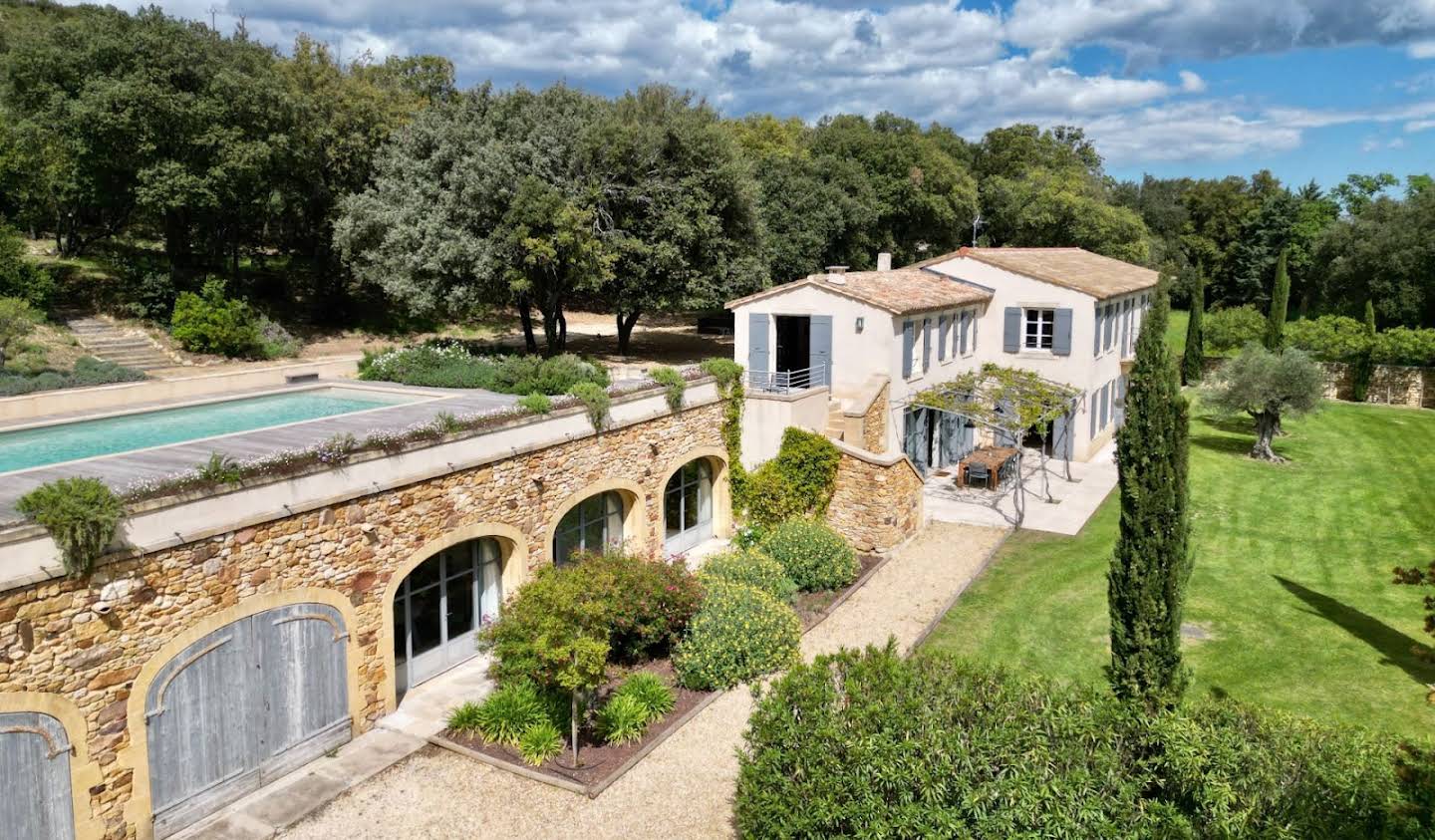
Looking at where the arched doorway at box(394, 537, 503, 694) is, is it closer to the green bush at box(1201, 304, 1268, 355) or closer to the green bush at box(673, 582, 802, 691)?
the green bush at box(673, 582, 802, 691)

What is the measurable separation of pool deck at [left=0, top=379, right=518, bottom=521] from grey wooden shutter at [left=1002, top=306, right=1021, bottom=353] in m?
17.0

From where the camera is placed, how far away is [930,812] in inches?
321

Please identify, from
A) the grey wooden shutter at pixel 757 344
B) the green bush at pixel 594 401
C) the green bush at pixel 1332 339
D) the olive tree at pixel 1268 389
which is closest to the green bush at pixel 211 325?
the grey wooden shutter at pixel 757 344

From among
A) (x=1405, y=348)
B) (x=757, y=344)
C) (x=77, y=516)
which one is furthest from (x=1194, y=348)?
(x=77, y=516)

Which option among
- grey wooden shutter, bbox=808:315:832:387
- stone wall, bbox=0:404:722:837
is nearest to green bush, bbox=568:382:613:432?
stone wall, bbox=0:404:722:837

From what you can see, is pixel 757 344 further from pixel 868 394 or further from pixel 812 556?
pixel 812 556

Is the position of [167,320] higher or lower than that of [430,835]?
higher

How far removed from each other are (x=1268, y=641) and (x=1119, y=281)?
17736mm

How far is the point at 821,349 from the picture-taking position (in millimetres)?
23109

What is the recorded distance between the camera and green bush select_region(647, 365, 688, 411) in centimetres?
1856

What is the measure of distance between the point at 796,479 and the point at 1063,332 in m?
11.8

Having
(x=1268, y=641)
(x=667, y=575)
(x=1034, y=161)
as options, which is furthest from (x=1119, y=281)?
(x=1034, y=161)

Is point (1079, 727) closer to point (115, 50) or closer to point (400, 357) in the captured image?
point (400, 357)

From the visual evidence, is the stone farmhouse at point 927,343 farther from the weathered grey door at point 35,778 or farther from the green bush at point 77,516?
the weathered grey door at point 35,778
